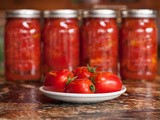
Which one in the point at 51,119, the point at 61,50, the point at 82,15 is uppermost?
the point at 82,15

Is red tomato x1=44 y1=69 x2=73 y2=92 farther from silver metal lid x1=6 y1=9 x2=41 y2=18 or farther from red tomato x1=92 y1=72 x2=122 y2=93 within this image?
silver metal lid x1=6 y1=9 x2=41 y2=18

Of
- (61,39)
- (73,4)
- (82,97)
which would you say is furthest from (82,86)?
(73,4)

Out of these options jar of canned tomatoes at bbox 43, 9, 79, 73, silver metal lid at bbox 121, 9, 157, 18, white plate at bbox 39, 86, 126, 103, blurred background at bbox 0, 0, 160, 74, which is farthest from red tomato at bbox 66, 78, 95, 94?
blurred background at bbox 0, 0, 160, 74

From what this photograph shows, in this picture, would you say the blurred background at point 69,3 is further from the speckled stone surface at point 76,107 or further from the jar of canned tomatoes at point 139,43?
the speckled stone surface at point 76,107

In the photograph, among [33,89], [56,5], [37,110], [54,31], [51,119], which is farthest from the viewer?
[56,5]

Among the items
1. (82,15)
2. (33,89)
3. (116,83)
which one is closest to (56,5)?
(82,15)

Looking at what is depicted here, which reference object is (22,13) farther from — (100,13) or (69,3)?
(69,3)

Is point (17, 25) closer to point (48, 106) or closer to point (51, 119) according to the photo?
point (48, 106)
